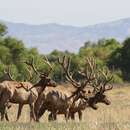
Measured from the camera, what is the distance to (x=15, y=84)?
76.2 feet

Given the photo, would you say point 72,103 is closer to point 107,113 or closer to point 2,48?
point 107,113

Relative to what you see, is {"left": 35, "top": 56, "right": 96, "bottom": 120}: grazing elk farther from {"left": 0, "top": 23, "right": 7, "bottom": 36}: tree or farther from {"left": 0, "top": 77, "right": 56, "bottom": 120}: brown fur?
{"left": 0, "top": 23, "right": 7, "bottom": 36}: tree

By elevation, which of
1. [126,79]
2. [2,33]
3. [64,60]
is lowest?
[126,79]

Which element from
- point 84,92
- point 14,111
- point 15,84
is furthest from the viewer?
point 14,111

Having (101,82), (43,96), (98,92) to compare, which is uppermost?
(43,96)

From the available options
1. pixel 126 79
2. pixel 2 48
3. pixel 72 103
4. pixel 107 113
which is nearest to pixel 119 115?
pixel 107 113

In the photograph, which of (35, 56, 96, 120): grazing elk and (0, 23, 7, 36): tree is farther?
(0, 23, 7, 36): tree

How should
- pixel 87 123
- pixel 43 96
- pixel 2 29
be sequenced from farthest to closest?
pixel 2 29, pixel 43 96, pixel 87 123

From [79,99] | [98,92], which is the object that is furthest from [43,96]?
[98,92]

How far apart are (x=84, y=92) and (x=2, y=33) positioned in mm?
50995

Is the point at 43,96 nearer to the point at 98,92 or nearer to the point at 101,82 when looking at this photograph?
the point at 98,92

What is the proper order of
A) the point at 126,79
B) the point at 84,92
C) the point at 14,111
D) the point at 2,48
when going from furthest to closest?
the point at 126,79 → the point at 2,48 → the point at 14,111 → the point at 84,92

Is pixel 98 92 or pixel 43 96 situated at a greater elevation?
pixel 43 96

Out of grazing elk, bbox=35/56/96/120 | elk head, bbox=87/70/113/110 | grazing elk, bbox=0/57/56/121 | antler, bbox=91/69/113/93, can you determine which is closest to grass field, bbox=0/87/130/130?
grazing elk, bbox=35/56/96/120
